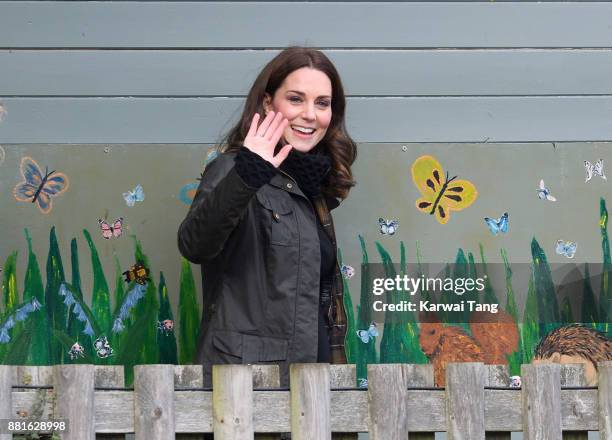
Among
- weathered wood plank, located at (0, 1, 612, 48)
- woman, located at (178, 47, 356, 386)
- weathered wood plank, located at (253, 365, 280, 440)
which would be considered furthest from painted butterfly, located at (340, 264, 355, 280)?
weathered wood plank, located at (253, 365, 280, 440)

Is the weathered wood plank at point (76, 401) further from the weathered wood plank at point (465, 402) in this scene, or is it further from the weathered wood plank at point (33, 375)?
the weathered wood plank at point (465, 402)

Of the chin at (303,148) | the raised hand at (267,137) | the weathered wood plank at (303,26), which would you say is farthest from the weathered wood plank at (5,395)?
the weathered wood plank at (303,26)

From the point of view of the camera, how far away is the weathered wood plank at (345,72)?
183 inches

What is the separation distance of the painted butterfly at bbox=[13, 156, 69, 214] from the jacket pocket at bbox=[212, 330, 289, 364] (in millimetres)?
1264

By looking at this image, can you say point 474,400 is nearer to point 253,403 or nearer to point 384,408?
point 384,408

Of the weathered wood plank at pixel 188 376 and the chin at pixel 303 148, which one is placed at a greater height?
the chin at pixel 303 148

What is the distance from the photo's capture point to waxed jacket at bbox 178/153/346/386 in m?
3.66

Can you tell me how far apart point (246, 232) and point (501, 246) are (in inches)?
52.3

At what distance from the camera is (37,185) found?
15.2 ft

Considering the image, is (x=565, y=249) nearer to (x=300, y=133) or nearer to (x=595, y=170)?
(x=595, y=170)

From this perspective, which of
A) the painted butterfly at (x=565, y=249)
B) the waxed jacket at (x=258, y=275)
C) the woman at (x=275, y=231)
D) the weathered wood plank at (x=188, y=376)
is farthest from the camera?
the painted butterfly at (x=565, y=249)

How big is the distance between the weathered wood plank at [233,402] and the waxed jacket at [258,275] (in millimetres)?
643

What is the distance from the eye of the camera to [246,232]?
3820 mm

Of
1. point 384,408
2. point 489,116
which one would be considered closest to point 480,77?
point 489,116
